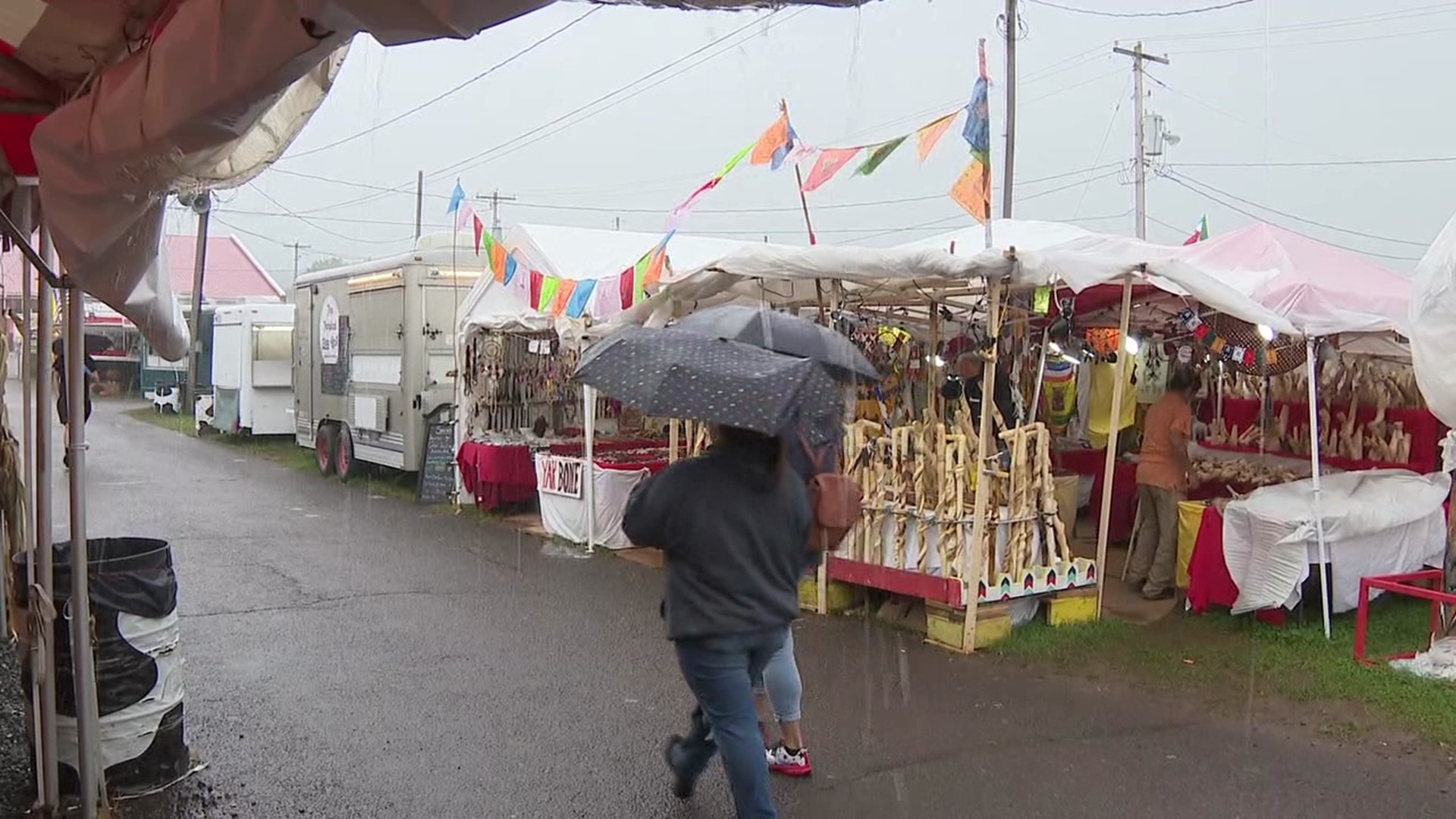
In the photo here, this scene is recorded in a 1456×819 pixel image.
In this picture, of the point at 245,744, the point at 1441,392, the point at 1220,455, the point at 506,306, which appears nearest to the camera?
the point at 245,744

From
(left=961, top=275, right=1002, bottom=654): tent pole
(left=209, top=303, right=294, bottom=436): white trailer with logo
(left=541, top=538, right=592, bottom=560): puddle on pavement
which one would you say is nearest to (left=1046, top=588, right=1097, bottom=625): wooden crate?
(left=961, top=275, right=1002, bottom=654): tent pole

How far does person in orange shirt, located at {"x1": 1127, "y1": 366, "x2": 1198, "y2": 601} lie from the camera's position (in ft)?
27.7

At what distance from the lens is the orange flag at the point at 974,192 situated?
7.14 metres

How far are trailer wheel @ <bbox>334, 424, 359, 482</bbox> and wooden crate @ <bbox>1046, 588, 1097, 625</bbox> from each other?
11.3m

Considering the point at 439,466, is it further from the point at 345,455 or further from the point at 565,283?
the point at 565,283

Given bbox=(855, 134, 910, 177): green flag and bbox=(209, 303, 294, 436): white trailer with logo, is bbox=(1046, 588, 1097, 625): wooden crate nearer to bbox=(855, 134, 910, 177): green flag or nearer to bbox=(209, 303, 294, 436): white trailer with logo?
bbox=(855, 134, 910, 177): green flag

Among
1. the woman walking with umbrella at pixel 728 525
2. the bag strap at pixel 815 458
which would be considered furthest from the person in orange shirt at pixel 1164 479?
the woman walking with umbrella at pixel 728 525

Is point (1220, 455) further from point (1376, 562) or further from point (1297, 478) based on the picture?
point (1376, 562)

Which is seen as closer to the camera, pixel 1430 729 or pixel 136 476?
pixel 1430 729

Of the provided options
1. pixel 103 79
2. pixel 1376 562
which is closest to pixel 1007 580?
pixel 1376 562

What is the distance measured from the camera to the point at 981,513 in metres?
7.05

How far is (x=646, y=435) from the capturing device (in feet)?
44.1

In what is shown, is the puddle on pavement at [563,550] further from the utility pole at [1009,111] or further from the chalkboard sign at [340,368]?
the utility pole at [1009,111]

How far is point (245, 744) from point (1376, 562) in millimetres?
7236
